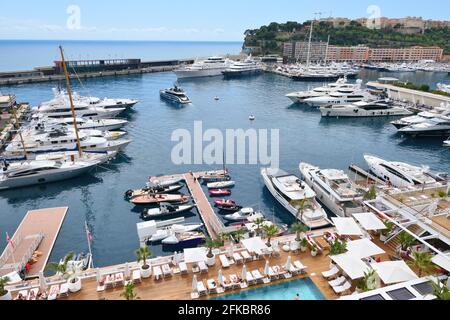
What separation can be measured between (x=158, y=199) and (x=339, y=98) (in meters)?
62.8

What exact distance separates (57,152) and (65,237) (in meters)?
22.0

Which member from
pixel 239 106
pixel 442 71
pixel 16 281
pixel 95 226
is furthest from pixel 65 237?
pixel 442 71

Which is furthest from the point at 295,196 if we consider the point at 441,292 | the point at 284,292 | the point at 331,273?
the point at 441,292

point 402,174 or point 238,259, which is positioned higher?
point 402,174

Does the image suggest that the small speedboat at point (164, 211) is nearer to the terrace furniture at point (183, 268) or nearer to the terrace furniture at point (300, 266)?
the terrace furniture at point (183, 268)

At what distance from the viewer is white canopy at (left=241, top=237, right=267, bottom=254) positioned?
994 inches

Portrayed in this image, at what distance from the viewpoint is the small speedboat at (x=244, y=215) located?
3542 cm

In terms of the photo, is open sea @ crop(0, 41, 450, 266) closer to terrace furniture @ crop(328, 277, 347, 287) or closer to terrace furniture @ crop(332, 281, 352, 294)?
terrace furniture @ crop(328, 277, 347, 287)

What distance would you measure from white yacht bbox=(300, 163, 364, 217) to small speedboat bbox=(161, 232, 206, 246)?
15491 millimetres

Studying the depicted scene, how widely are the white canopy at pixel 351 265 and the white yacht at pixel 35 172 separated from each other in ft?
122

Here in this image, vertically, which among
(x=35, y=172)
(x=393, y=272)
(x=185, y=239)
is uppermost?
(x=393, y=272)

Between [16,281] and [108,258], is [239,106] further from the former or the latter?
[16,281]

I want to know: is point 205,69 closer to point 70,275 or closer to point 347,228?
point 347,228

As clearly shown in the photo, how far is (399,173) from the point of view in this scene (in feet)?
137
